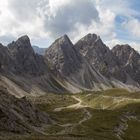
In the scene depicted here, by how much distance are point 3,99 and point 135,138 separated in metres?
43.0

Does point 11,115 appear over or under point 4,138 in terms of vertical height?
over

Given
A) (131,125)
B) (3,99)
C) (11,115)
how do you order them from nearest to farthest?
(11,115) < (3,99) < (131,125)

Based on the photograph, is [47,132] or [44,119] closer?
[47,132]

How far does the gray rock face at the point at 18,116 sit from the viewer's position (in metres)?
Result: 102

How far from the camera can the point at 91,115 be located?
176625mm

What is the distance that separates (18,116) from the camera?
A: 117562 mm

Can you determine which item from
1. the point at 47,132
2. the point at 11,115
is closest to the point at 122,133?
the point at 47,132

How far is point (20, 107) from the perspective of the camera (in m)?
134

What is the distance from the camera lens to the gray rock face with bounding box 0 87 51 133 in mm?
101688

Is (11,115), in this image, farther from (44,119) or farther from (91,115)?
(91,115)

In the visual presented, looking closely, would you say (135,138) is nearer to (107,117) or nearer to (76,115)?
(107,117)

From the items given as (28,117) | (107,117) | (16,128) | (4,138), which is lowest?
(4,138)

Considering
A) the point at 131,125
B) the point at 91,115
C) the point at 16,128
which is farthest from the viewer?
the point at 91,115

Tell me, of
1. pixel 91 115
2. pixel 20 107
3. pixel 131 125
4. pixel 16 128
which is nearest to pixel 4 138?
pixel 16 128
